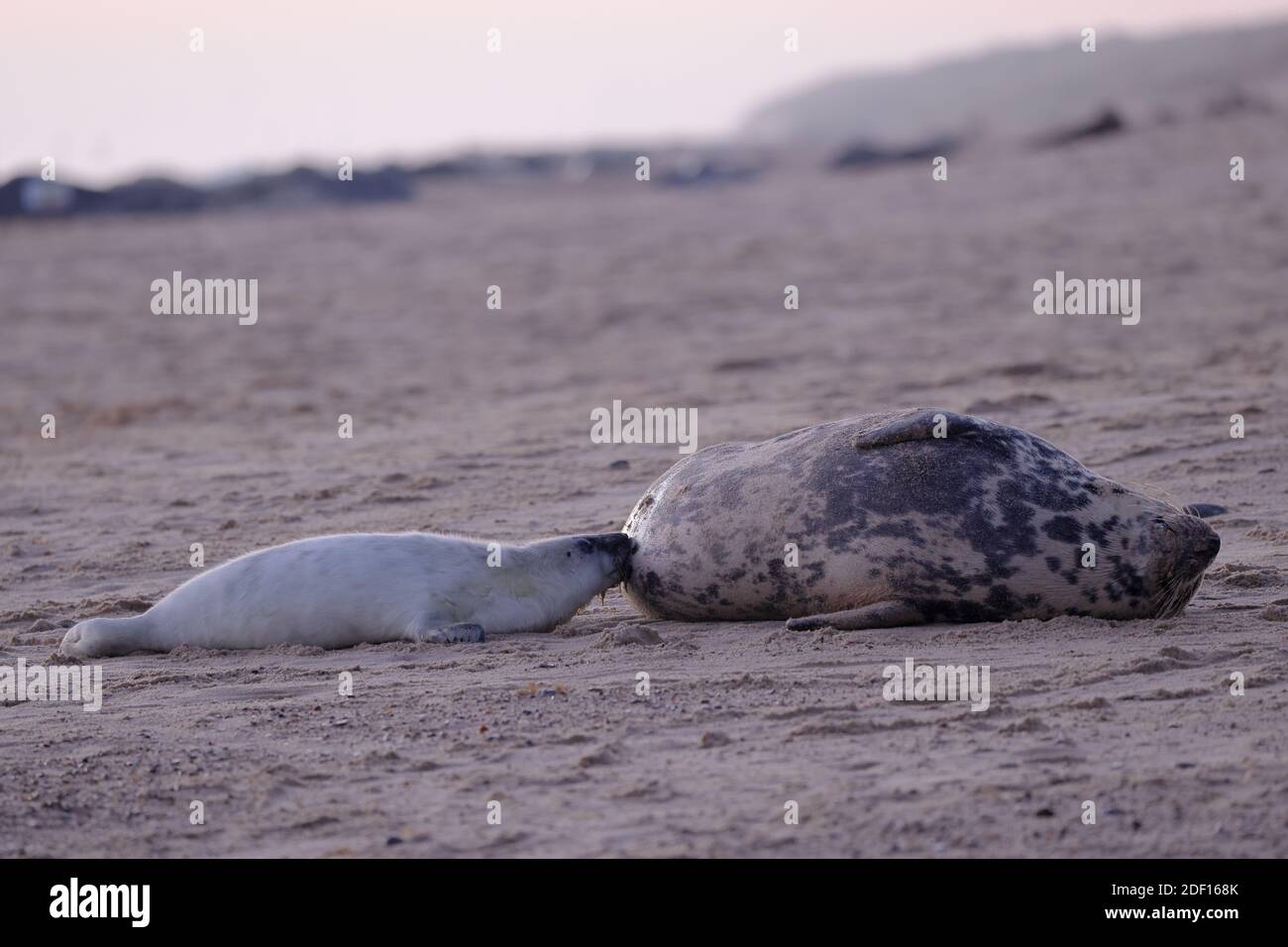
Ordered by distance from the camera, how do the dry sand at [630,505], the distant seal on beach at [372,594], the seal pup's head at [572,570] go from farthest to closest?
the seal pup's head at [572,570] < the distant seal on beach at [372,594] < the dry sand at [630,505]

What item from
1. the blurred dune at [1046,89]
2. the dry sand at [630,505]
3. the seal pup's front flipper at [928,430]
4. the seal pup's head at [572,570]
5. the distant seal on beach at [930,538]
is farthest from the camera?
the blurred dune at [1046,89]

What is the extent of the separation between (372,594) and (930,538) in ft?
6.63

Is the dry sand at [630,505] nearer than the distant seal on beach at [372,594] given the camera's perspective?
Yes

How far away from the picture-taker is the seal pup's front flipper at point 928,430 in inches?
223

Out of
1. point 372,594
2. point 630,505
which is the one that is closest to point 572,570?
point 372,594

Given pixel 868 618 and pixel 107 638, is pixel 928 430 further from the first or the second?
pixel 107 638

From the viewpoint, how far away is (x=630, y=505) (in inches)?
321

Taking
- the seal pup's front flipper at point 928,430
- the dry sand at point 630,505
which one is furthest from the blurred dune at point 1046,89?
the seal pup's front flipper at point 928,430

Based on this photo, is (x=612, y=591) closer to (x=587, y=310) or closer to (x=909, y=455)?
(x=909, y=455)

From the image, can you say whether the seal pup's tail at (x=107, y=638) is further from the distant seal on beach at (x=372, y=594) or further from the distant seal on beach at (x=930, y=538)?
the distant seal on beach at (x=930, y=538)

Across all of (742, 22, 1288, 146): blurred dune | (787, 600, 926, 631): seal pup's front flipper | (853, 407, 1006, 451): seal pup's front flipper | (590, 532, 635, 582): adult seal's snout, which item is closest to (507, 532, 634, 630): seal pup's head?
(590, 532, 635, 582): adult seal's snout

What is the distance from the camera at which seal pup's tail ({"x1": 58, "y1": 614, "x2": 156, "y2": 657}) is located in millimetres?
5855
